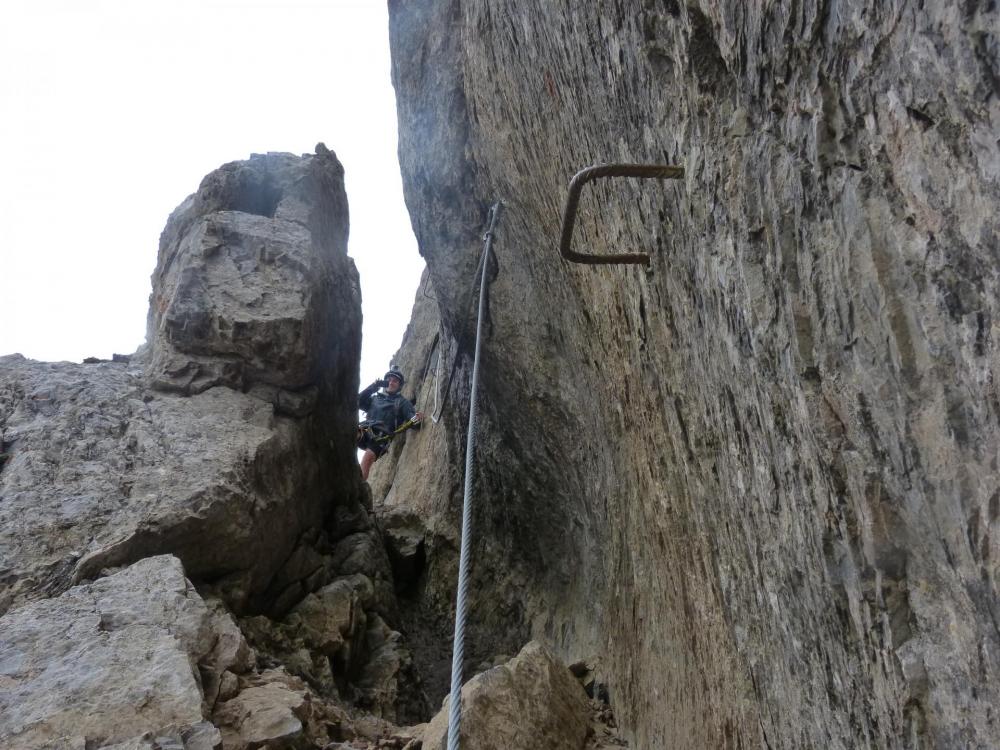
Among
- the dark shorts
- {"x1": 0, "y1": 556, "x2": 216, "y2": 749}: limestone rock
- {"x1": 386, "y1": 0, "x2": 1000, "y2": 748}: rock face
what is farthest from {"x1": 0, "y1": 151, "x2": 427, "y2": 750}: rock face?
the dark shorts

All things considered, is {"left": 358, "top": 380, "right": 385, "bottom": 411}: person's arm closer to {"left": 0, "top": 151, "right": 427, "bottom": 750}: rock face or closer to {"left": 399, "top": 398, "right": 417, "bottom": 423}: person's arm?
{"left": 399, "top": 398, "right": 417, "bottom": 423}: person's arm

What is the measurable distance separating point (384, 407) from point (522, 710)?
989 cm

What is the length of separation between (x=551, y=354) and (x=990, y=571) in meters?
5.95

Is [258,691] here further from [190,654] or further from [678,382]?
[678,382]

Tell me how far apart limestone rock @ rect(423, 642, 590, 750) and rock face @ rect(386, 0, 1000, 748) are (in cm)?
50

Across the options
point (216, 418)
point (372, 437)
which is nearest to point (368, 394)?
point (372, 437)

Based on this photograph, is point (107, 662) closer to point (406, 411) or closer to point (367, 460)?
point (406, 411)

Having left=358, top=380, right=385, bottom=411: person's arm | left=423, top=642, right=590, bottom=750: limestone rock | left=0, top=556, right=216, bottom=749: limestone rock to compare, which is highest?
left=358, top=380, right=385, bottom=411: person's arm

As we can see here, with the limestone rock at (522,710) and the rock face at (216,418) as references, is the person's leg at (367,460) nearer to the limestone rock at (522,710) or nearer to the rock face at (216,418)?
the rock face at (216,418)

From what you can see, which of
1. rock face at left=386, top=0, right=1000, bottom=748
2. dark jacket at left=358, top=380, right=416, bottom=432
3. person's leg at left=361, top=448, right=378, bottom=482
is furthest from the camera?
person's leg at left=361, top=448, right=378, bottom=482

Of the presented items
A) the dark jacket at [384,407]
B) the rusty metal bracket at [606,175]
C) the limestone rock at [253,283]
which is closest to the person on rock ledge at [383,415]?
the dark jacket at [384,407]

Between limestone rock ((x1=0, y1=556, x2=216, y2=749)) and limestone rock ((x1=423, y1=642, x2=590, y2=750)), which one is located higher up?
limestone rock ((x1=0, y1=556, x2=216, y2=749))

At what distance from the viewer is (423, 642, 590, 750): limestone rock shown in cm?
453

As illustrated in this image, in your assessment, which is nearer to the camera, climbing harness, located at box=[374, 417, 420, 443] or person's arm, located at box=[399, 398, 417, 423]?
climbing harness, located at box=[374, 417, 420, 443]
